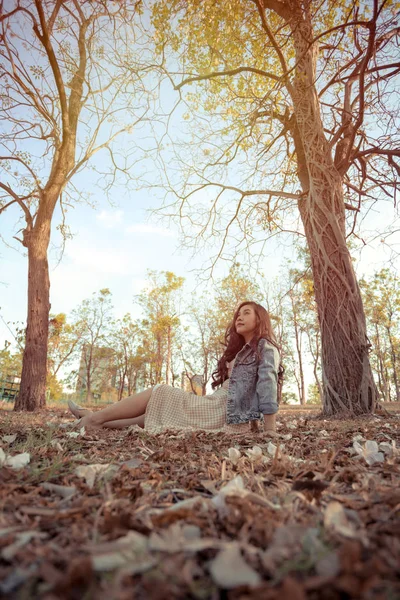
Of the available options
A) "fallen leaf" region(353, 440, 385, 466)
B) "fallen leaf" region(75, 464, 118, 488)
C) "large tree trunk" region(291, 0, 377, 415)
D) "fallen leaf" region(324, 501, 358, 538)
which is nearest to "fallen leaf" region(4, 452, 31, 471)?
"fallen leaf" region(75, 464, 118, 488)

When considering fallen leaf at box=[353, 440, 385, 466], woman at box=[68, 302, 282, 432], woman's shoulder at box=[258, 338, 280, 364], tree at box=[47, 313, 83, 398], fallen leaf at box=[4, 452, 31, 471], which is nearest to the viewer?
fallen leaf at box=[4, 452, 31, 471]

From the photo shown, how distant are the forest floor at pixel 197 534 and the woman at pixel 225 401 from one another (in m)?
1.82

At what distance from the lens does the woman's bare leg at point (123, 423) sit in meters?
3.33

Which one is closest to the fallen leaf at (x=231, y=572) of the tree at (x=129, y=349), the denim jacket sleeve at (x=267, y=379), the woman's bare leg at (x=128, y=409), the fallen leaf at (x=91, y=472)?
the fallen leaf at (x=91, y=472)

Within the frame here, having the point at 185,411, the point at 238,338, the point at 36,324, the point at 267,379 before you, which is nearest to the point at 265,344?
the point at 267,379

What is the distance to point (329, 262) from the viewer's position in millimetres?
4773

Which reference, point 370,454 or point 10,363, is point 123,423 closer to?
point 370,454

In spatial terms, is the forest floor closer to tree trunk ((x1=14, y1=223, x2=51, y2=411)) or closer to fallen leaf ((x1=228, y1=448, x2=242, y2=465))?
fallen leaf ((x1=228, y1=448, x2=242, y2=465))

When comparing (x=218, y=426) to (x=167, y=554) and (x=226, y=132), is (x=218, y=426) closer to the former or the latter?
(x=167, y=554)

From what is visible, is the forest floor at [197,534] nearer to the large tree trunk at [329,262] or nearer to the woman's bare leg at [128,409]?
the woman's bare leg at [128,409]

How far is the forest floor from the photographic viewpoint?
48 centimetres

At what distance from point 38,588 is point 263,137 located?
6847 millimetres

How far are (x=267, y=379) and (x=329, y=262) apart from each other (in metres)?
2.31

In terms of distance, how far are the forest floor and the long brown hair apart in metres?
2.21
